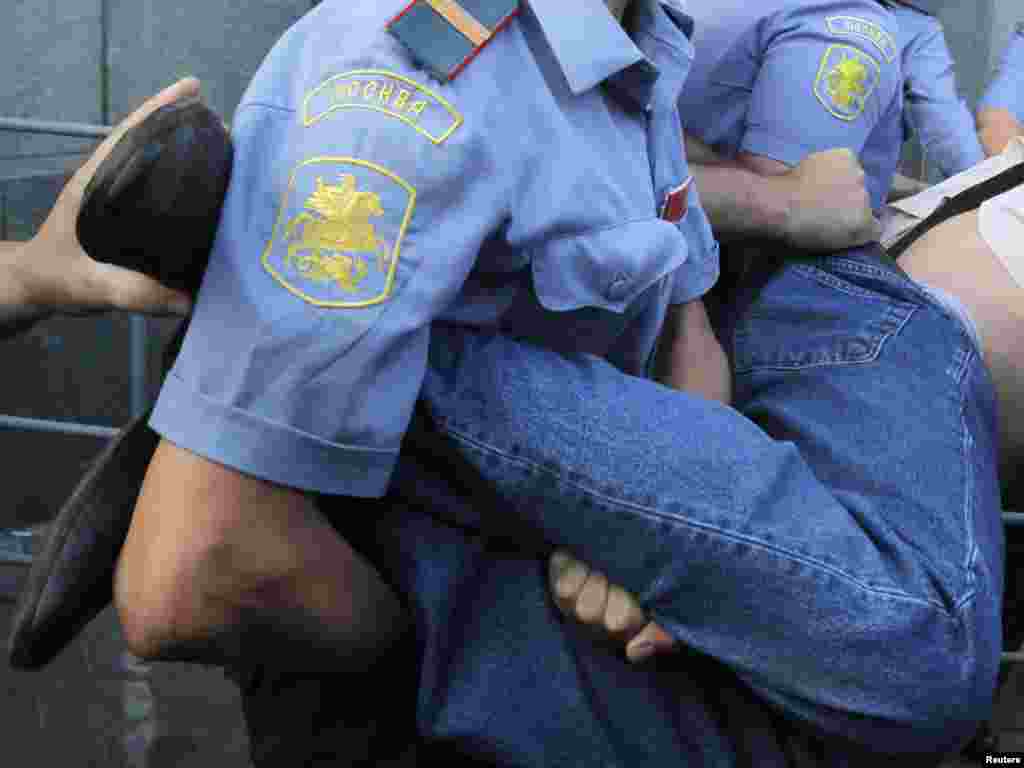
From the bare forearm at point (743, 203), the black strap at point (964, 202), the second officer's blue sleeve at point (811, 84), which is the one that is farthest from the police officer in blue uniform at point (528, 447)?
the black strap at point (964, 202)

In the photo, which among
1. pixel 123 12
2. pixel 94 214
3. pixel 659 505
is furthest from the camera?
pixel 123 12

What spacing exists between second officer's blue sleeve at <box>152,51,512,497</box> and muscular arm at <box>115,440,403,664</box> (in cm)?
4

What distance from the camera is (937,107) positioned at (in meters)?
3.64

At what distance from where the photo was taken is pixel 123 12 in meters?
4.28

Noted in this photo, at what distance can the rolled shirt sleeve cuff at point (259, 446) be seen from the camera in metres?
1.32

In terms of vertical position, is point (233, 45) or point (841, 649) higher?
point (841, 649)

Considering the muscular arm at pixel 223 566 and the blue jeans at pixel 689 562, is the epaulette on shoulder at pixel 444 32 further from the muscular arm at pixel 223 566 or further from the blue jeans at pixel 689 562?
the muscular arm at pixel 223 566

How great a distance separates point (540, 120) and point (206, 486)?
1.83ft

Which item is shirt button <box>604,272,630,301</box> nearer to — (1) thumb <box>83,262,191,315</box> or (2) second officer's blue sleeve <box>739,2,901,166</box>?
(1) thumb <box>83,262,191,315</box>

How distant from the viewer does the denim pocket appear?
182 cm

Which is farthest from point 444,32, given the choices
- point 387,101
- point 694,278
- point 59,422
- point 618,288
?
point 59,422

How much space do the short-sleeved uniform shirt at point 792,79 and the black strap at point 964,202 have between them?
0.11 m

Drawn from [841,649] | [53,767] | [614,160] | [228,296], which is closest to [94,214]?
[228,296]

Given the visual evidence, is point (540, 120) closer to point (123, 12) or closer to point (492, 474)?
point (492, 474)
